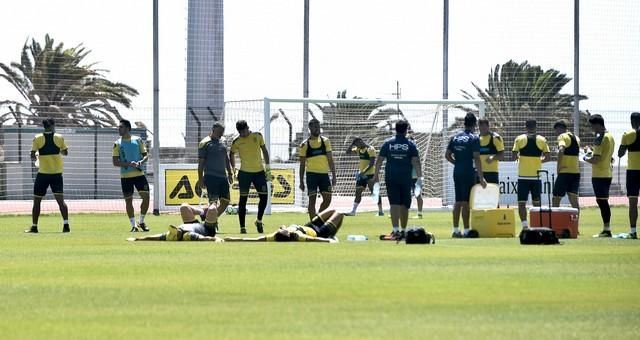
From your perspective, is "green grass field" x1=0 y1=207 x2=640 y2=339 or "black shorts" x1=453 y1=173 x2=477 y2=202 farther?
"black shorts" x1=453 y1=173 x2=477 y2=202

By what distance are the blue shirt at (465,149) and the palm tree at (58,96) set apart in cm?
1911

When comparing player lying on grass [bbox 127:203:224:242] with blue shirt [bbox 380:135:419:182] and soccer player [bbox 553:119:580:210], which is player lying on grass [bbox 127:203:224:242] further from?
soccer player [bbox 553:119:580:210]

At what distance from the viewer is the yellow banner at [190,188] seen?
3925 centimetres

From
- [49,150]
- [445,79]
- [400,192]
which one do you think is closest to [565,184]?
[400,192]

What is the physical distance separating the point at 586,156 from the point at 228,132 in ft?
56.3

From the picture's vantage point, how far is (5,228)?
2947cm

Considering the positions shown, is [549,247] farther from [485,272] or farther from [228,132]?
[228,132]

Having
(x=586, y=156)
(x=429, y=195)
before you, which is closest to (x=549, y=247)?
(x=586, y=156)

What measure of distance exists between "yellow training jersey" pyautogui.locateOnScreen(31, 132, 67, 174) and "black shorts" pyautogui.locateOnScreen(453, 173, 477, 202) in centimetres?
806

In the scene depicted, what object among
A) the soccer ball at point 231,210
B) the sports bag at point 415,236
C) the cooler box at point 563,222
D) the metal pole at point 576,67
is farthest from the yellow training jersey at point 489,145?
the metal pole at point 576,67

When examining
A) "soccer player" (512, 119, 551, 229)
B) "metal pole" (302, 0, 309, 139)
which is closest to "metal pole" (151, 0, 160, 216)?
"metal pole" (302, 0, 309, 139)

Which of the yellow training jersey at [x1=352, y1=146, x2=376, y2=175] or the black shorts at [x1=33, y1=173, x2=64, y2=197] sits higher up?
the yellow training jersey at [x1=352, y1=146, x2=376, y2=175]

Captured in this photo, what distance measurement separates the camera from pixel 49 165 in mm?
27188

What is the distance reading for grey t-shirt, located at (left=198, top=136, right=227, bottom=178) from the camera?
26.1 m
